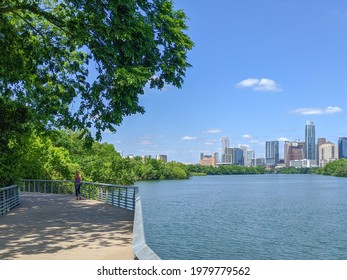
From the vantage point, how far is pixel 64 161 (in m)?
51.8

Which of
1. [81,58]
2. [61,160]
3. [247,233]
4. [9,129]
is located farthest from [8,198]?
[61,160]

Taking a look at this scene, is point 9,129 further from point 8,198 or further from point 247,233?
point 247,233

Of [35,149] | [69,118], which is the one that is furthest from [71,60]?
[35,149]

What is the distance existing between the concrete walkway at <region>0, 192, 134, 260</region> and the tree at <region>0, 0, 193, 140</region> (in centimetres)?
368

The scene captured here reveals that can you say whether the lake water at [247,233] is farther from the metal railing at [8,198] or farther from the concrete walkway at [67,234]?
the metal railing at [8,198]

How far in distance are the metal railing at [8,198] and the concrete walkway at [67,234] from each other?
0.41 m

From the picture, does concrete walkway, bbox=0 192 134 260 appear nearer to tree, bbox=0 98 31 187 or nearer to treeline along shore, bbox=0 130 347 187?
treeline along shore, bbox=0 130 347 187

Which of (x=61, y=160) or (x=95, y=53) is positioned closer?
(x=95, y=53)

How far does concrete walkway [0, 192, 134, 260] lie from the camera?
9977 mm

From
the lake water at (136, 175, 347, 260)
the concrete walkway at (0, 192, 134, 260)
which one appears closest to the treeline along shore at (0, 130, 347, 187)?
the concrete walkway at (0, 192, 134, 260)

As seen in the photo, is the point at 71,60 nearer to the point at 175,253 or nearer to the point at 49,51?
the point at 49,51

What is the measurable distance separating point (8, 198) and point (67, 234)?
8916 millimetres
